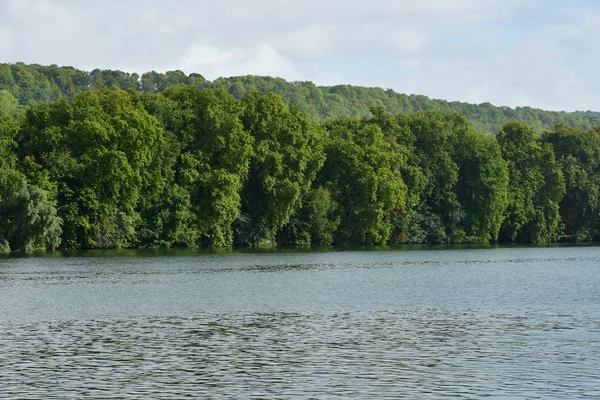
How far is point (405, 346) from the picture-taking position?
33.0m

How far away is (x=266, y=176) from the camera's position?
110 metres

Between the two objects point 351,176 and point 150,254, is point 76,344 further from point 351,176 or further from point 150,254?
point 351,176

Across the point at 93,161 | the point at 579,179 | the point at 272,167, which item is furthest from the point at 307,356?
the point at 579,179

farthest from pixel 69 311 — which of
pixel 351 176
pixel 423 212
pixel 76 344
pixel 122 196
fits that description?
pixel 423 212

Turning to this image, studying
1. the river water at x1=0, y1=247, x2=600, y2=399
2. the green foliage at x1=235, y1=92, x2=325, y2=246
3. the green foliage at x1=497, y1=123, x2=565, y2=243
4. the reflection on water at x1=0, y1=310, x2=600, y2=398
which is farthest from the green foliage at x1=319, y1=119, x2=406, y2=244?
the reflection on water at x1=0, y1=310, x2=600, y2=398

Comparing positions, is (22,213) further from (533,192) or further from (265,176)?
(533,192)

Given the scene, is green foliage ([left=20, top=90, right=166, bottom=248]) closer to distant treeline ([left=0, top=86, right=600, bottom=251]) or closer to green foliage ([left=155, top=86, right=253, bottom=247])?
distant treeline ([left=0, top=86, right=600, bottom=251])

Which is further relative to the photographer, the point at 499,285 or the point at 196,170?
the point at 196,170

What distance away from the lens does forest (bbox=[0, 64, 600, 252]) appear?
316ft

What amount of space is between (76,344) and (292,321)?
9.99 metres

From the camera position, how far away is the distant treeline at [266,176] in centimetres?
9625

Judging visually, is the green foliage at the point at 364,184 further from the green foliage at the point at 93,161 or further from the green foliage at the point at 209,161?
the green foliage at the point at 93,161

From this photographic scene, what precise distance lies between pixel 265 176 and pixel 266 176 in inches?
15.6

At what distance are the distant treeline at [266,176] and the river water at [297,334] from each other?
2803cm
